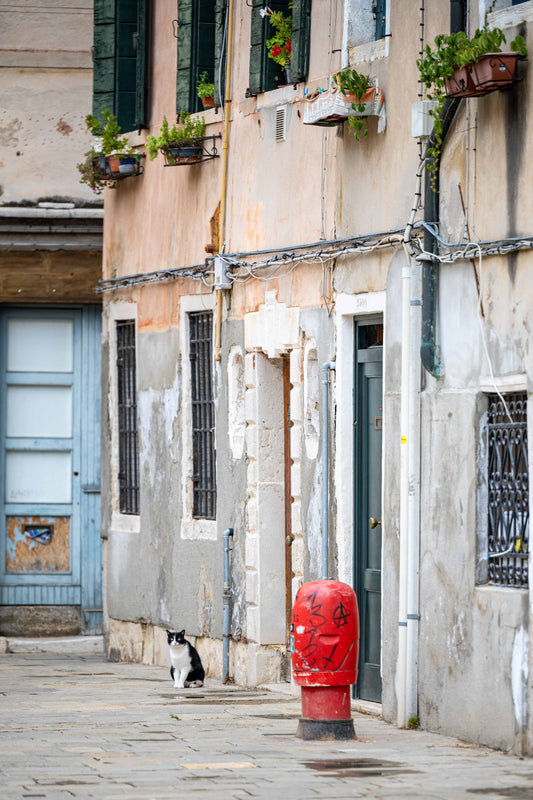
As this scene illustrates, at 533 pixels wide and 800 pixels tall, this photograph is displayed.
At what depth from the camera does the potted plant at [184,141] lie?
14484 millimetres

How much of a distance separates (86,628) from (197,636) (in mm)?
3544

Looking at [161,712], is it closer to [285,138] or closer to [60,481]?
[285,138]

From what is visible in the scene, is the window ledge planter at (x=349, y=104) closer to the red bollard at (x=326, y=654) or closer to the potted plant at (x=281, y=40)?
the potted plant at (x=281, y=40)

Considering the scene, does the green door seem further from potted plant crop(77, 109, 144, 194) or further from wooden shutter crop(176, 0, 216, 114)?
potted plant crop(77, 109, 144, 194)

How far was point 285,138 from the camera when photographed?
1328 cm

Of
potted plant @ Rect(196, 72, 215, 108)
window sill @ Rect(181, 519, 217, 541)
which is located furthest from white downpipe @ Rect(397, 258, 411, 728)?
potted plant @ Rect(196, 72, 215, 108)

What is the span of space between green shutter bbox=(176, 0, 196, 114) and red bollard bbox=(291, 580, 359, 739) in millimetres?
5851

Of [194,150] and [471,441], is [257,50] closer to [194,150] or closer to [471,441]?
[194,150]

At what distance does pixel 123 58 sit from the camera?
52.1 feet

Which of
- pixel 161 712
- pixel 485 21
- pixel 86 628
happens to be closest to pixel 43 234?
pixel 86 628

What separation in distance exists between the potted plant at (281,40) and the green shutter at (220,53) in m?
0.96

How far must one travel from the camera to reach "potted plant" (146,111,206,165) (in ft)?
47.5

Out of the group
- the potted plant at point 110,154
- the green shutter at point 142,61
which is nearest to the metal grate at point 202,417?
the potted plant at point 110,154

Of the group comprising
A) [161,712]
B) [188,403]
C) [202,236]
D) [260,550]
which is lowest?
[161,712]
